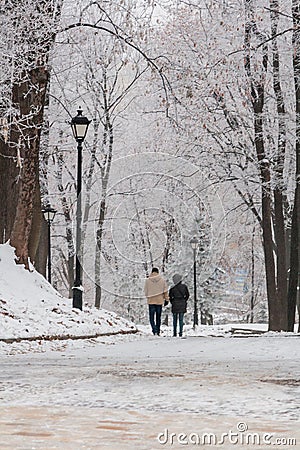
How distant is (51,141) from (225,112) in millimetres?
8952

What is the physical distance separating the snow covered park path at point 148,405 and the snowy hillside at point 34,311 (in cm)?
497

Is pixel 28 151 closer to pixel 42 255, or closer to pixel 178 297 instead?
pixel 178 297

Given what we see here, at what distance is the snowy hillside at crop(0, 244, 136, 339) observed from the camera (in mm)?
13944

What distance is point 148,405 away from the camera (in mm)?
5223

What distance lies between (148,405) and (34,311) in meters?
10.3

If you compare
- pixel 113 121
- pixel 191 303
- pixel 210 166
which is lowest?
pixel 191 303

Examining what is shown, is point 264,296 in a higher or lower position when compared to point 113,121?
lower

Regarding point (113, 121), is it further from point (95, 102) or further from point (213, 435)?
point (213, 435)

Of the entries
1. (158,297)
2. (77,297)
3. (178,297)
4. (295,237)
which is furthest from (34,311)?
(295,237)

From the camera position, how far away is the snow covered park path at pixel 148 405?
398 cm

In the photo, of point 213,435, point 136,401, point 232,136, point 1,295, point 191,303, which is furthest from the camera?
point 191,303

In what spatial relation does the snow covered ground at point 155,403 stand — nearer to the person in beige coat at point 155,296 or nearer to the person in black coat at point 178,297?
the person in beige coat at point 155,296

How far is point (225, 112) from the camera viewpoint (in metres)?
25.6

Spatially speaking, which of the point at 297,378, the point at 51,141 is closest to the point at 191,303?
the point at 51,141
